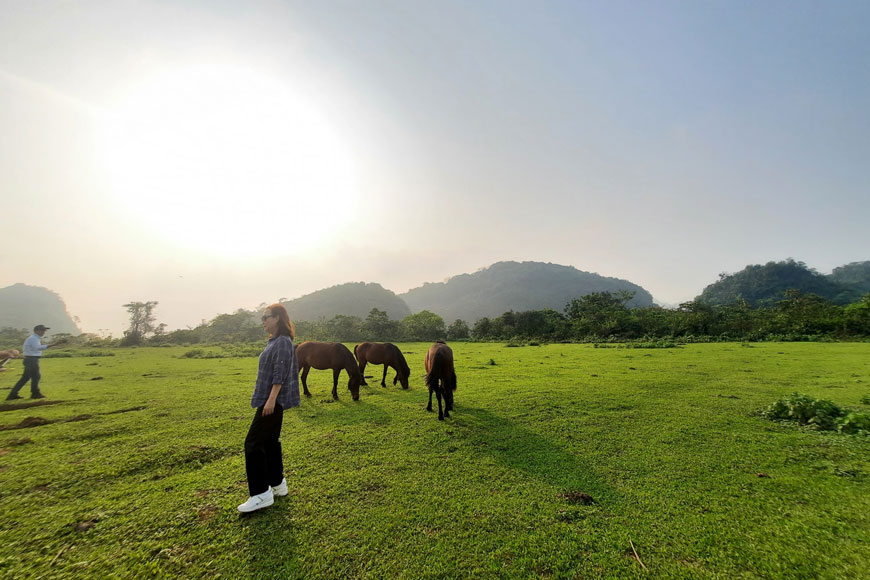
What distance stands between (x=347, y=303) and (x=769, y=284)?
475 feet

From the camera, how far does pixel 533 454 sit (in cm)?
514

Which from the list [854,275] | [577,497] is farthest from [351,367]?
[854,275]

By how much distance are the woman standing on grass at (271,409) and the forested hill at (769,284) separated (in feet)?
388

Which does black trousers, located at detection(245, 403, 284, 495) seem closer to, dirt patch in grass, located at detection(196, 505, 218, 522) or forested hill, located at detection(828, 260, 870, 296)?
dirt patch in grass, located at detection(196, 505, 218, 522)

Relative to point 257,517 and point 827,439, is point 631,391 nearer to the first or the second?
point 827,439

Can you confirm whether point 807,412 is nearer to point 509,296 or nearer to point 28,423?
point 28,423

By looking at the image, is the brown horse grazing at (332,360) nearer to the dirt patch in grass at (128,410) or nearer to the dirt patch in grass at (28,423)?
the dirt patch in grass at (128,410)

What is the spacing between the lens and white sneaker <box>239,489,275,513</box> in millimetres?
3566

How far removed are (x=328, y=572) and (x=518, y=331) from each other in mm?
52831

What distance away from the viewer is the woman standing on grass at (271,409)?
12.2 feet

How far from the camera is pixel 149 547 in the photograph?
3.07 metres

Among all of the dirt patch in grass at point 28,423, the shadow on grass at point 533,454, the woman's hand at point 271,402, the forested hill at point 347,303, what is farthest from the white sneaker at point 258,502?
the forested hill at point 347,303

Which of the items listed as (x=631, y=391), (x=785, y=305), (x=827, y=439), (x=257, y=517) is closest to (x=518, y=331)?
(x=785, y=305)

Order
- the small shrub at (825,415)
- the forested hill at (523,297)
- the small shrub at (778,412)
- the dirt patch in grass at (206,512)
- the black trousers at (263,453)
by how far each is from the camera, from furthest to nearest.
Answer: the forested hill at (523,297)
the small shrub at (778,412)
the small shrub at (825,415)
the black trousers at (263,453)
the dirt patch in grass at (206,512)
